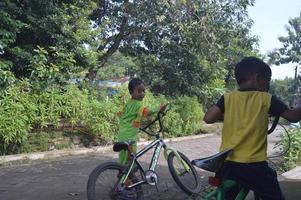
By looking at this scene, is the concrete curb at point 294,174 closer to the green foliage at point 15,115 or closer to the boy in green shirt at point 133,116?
the boy in green shirt at point 133,116

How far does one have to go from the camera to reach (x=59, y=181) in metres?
7.66

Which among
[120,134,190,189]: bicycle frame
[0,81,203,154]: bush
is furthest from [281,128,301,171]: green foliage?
[120,134,190,189]: bicycle frame

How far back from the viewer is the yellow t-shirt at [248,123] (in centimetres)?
319

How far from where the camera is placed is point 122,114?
588 centimetres

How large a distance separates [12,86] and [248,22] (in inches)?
437

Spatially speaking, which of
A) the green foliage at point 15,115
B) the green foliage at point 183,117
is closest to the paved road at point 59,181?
the green foliage at point 15,115

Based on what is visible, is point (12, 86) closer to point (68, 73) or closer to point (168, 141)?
point (68, 73)

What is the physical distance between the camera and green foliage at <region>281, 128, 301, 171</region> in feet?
29.6

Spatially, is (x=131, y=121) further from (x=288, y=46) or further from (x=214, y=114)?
(x=288, y=46)

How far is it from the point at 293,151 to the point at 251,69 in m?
6.84

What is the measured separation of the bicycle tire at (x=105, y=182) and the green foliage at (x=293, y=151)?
4.69m

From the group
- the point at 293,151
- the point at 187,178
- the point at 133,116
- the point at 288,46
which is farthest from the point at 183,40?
the point at 288,46

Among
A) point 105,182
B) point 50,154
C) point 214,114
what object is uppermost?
point 214,114

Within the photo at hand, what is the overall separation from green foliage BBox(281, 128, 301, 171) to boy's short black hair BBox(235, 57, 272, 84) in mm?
5873
